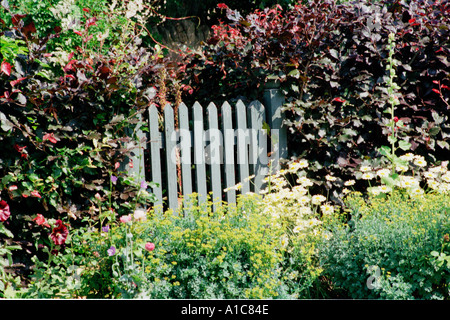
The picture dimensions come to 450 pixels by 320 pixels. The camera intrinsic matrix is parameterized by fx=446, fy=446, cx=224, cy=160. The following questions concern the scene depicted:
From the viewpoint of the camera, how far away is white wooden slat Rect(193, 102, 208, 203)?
11.5ft

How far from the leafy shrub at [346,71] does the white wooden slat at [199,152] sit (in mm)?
609

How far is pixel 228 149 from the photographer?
3.63m

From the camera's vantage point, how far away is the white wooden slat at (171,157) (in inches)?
134

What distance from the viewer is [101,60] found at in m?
3.04

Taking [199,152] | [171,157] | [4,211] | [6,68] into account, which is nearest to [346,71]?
[199,152]

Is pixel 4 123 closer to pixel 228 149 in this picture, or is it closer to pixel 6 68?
pixel 6 68

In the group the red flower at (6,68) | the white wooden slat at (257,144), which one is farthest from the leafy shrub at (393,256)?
the red flower at (6,68)

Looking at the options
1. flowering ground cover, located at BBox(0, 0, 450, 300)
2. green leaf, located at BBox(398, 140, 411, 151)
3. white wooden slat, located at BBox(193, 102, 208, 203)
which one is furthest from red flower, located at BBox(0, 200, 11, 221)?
green leaf, located at BBox(398, 140, 411, 151)

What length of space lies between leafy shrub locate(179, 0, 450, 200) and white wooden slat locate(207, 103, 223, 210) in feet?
1.68

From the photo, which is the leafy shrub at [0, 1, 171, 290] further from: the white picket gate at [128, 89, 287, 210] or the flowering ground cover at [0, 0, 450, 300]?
the white picket gate at [128, 89, 287, 210]

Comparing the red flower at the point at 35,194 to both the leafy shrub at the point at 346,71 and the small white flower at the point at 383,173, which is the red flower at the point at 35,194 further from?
the small white flower at the point at 383,173
